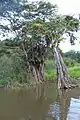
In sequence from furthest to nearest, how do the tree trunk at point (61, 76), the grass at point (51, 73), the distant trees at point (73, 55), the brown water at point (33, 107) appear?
the distant trees at point (73, 55) < the grass at point (51, 73) < the tree trunk at point (61, 76) < the brown water at point (33, 107)

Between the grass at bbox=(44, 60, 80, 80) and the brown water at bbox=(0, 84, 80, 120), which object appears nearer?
the brown water at bbox=(0, 84, 80, 120)

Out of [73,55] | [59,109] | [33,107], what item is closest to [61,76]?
[33,107]

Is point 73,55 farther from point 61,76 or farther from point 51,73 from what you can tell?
point 61,76

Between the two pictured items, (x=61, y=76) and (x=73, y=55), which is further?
(x=73, y=55)

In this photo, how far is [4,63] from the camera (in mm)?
22578

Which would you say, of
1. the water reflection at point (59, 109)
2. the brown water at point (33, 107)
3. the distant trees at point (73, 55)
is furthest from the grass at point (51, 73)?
the distant trees at point (73, 55)

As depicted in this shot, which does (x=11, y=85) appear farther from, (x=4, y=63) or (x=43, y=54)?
(x=43, y=54)

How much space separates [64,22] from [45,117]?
581 inches

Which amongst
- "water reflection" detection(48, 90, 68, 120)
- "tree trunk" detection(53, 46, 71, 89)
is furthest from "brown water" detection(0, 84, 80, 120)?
"tree trunk" detection(53, 46, 71, 89)

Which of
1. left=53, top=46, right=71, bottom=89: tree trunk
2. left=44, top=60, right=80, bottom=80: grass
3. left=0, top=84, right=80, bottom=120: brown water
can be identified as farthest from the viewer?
left=44, top=60, right=80, bottom=80: grass

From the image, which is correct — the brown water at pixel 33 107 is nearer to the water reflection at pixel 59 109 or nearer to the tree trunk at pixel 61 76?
the water reflection at pixel 59 109

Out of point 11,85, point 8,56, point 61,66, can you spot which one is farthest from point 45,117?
point 8,56

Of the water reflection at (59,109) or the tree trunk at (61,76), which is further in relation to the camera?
the tree trunk at (61,76)

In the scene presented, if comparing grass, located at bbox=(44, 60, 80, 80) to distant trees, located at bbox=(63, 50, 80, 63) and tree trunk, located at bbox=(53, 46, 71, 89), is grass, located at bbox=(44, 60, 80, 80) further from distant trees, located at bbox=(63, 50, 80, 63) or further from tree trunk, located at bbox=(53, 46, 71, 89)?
distant trees, located at bbox=(63, 50, 80, 63)
